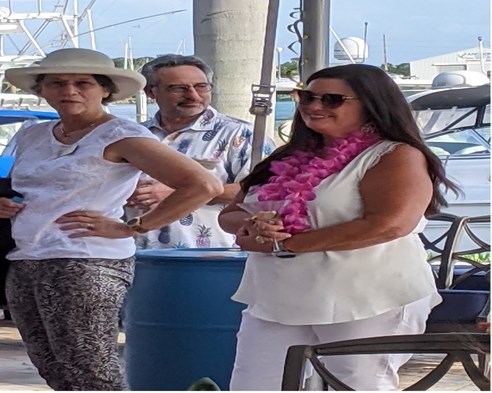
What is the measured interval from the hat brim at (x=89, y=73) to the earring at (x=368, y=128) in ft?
2.36

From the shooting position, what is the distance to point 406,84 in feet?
10.9

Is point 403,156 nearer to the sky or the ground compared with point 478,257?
nearer to the sky

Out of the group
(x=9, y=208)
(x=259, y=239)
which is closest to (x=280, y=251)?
(x=259, y=239)

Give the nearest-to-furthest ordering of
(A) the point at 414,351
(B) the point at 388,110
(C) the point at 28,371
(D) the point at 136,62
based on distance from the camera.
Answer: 1. (A) the point at 414,351
2. (B) the point at 388,110
3. (D) the point at 136,62
4. (C) the point at 28,371

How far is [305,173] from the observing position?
2748 mm

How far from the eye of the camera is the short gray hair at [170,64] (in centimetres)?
383

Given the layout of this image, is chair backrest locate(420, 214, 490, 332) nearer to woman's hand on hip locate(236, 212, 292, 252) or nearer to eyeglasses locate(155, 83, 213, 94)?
eyeglasses locate(155, 83, 213, 94)

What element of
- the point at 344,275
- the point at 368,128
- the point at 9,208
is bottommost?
the point at 344,275

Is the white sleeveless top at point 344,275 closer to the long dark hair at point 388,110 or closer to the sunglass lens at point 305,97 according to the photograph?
the long dark hair at point 388,110

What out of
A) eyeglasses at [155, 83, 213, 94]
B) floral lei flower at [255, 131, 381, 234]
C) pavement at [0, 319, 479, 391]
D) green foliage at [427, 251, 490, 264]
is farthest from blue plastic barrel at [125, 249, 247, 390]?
green foliage at [427, 251, 490, 264]

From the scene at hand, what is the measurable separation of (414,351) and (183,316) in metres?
1.80

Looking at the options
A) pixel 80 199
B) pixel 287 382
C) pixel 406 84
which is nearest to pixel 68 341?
pixel 80 199

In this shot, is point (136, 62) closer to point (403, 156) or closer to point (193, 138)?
point (193, 138)

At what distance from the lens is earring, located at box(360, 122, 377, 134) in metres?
2.74
